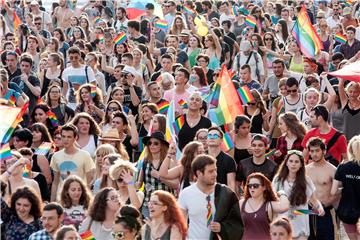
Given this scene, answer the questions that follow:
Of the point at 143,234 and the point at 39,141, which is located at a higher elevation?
the point at 39,141

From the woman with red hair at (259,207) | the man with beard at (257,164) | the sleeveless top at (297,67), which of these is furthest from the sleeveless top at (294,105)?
the woman with red hair at (259,207)

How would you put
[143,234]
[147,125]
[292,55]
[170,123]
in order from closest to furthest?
1. [143,234]
2. [170,123]
3. [147,125]
4. [292,55]

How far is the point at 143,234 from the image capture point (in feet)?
40.1

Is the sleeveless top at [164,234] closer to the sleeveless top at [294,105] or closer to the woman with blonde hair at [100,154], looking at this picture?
the woman with blonde hair at [100,154]

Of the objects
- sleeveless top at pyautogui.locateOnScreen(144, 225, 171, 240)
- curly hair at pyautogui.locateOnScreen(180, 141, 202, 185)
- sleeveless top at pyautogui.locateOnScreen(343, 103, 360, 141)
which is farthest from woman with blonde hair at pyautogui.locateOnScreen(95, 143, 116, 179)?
sleeveless top at pyautogui.locateOnScreen(343, 103, 360, 141)

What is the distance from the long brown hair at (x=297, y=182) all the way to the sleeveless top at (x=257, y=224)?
2.28ft

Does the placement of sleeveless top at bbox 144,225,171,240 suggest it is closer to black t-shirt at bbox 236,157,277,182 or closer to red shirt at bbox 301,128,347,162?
black t-shirt at bbox 236,157,277,182

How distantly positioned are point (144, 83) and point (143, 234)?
345 inches

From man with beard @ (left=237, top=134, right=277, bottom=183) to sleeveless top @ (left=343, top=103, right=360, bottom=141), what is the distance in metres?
2.41

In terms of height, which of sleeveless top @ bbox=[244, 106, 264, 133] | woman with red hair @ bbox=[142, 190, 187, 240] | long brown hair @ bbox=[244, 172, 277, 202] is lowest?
woman with red hair @ bbox=[142, 190, 187, 240]

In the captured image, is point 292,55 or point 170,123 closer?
point 170,123

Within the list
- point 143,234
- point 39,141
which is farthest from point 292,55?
point 143,234

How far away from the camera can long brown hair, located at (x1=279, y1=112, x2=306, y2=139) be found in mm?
15727

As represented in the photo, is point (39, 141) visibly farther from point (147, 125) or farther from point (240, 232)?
point (240, 232)
